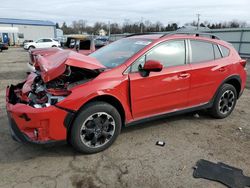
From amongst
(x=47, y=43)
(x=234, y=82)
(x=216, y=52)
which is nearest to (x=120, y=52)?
(x=216, y=52)

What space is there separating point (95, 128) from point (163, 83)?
1.30 metres

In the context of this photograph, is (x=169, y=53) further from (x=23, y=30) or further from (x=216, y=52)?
(x=23, y=30)

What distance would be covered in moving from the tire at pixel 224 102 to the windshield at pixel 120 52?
1.93 m

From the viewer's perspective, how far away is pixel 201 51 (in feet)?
14.6

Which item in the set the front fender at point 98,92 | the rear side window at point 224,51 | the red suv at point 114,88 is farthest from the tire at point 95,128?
the rear side window at point 224,51

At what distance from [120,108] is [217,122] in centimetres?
230

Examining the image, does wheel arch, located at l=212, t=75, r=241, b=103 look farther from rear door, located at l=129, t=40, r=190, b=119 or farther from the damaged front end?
the damaged front end

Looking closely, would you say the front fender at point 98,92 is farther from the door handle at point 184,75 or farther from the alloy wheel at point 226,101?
the alloy wheel at point 226,101

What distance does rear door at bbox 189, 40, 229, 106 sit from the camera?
14.0ft

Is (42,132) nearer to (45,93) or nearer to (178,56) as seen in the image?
(45,93)

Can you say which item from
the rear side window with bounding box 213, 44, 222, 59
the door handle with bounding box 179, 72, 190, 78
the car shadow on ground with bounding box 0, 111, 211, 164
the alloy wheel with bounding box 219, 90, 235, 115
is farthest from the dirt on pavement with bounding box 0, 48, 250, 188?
the rear side window with bounding box 213, 44, 222, 59

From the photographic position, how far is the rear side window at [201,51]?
431 cm

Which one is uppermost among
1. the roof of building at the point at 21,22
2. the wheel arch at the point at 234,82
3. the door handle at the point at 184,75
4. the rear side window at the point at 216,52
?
the roof of building at the point at 21,22

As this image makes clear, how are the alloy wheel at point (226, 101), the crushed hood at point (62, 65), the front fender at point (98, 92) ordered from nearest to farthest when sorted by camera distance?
the front fender at point (98, 92), the crushed hood at point (62, 65), the alloy wheel at point (226, 101)
